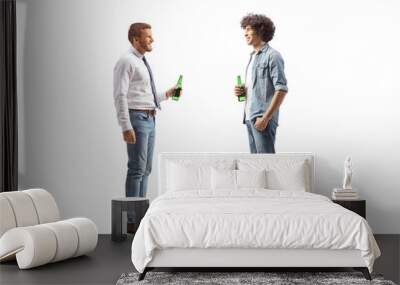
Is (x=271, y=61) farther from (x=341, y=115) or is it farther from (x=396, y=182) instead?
(x=396, y=182)

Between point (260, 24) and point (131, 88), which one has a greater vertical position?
point (260, 24)

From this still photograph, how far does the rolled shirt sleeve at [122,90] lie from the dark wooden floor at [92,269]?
1.57m

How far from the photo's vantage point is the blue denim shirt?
7.59 m

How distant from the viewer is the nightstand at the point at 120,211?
283 inches

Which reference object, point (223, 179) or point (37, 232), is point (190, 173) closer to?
point (223, 179)

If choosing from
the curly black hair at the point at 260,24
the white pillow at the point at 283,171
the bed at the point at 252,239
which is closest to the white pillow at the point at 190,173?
the white pillow at the point at 283,171

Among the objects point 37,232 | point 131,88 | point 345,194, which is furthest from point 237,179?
point 37,232

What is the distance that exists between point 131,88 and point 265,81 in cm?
150

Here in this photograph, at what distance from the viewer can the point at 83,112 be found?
25.4 ft

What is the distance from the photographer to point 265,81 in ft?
25.0

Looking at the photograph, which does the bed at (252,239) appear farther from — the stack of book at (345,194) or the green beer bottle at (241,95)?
the green beer bottle at (241,95)

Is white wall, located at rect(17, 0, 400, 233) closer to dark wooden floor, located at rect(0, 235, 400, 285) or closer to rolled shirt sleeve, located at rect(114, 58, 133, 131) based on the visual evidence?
rolled shirt sleeve, located at rect(114, 58, 133, 131)

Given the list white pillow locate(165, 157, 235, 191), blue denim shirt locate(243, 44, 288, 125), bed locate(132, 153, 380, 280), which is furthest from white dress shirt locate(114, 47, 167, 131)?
bed locate(132, 153, 380, 280)

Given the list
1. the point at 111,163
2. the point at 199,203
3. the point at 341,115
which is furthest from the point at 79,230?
the point at 341,115
